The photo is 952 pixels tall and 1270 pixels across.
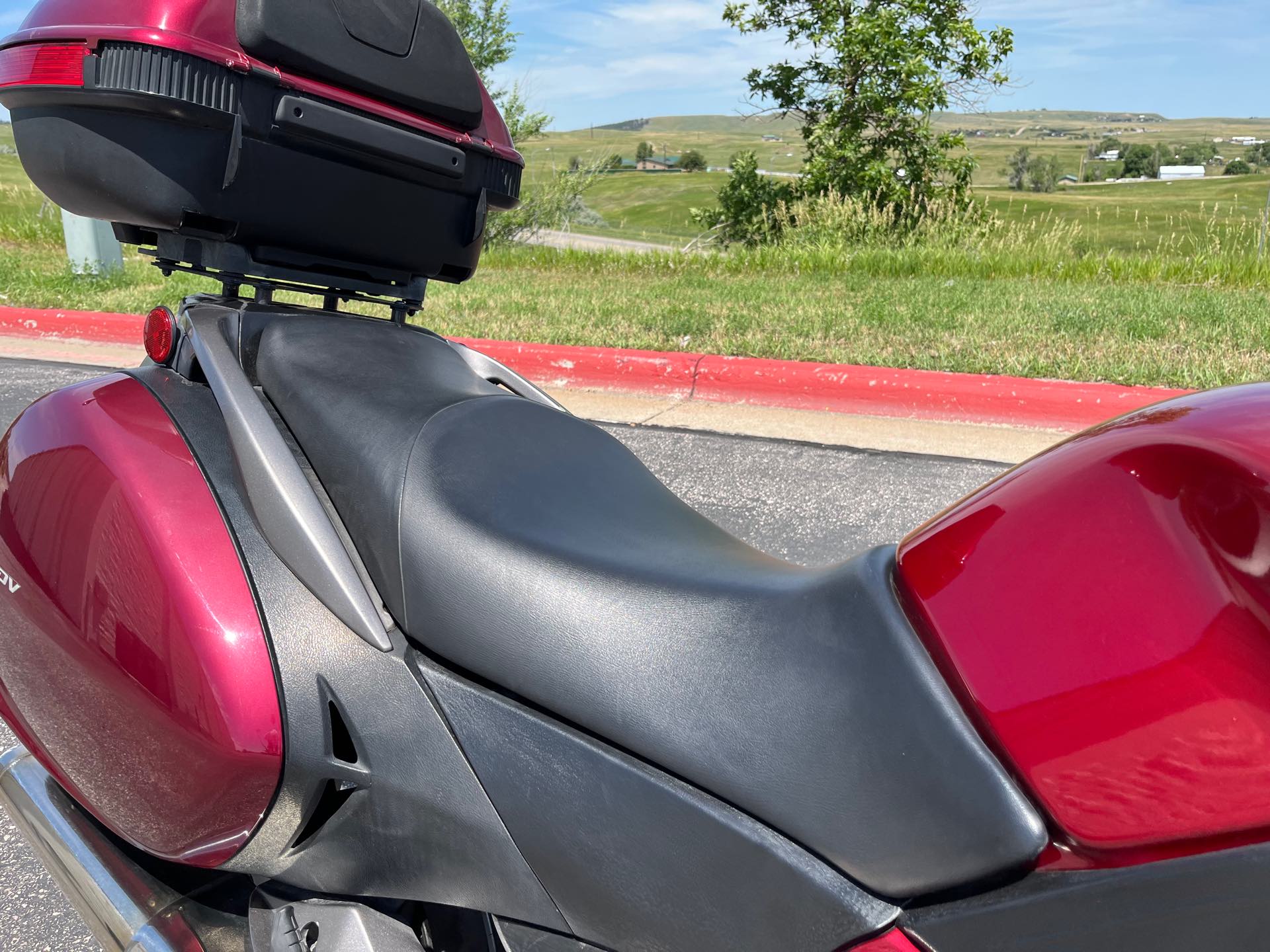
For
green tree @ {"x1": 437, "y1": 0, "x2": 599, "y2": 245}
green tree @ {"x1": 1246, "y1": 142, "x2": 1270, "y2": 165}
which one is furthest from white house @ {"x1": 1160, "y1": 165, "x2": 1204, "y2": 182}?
green tree @ {"x1": 437, "y1": 0, "x2": 599, "y2": 245}

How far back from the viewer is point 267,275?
1.59 meters

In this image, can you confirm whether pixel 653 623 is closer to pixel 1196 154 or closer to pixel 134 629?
pixel 134 629

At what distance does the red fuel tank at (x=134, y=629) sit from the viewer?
43.6 inches

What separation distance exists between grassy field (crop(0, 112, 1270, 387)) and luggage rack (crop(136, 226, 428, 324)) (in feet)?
11.5

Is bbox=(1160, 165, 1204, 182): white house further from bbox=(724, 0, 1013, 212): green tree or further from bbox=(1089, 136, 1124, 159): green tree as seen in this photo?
bbox=(724, 0, 1013, 212): green tree

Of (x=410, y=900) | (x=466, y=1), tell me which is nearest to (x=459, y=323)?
(x=410, y=900)

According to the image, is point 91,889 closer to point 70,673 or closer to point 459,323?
point 70,673

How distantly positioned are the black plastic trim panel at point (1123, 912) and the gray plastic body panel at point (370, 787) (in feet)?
1.26

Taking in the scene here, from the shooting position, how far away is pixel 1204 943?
0.69 m

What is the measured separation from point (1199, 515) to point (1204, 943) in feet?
0.90

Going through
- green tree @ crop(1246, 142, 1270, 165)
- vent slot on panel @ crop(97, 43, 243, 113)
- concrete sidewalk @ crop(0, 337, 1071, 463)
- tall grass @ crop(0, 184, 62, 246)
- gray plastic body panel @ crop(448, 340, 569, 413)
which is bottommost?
concrete sidewalk @ crop(0, 337, 1071, 463)

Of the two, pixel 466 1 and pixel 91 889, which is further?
pixel 466 1

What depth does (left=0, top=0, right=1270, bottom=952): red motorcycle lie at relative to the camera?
0.72 metres

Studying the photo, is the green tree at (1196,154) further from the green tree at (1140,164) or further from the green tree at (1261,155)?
the green tree at (1140,164)
